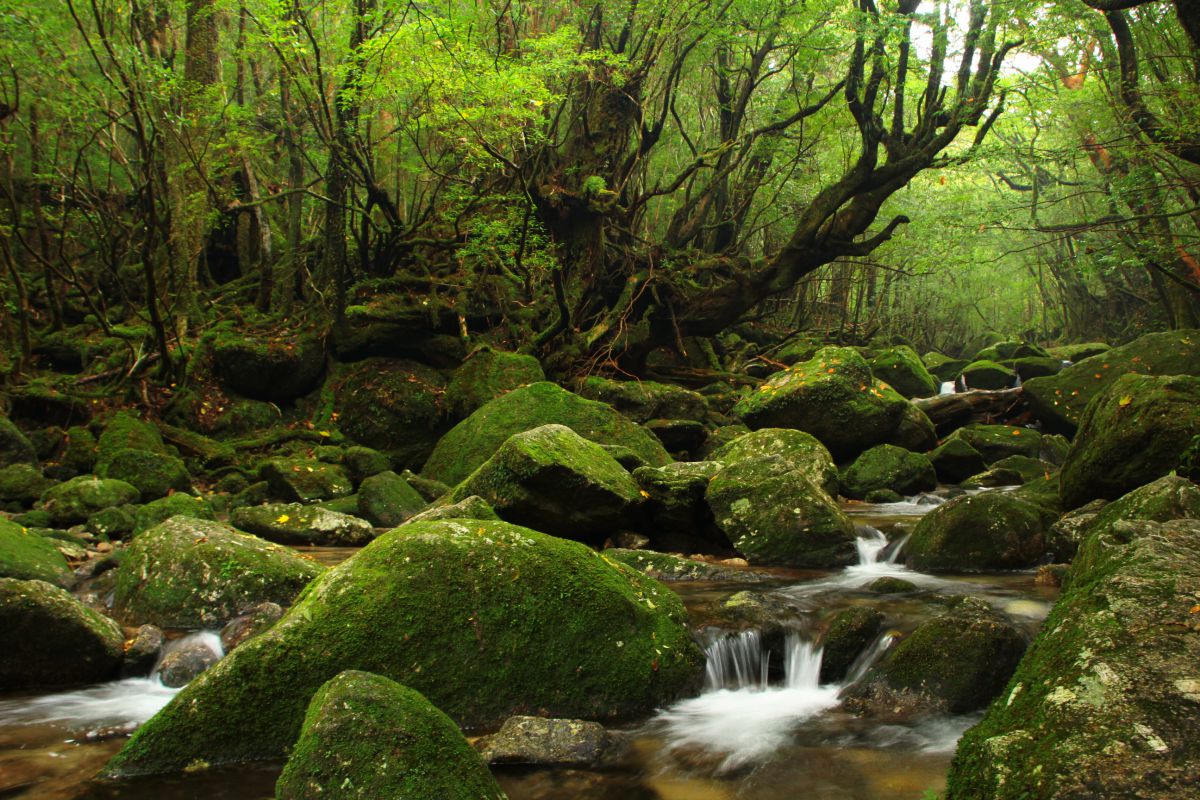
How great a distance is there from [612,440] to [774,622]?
563 cm

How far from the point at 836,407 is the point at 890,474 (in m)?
1.51

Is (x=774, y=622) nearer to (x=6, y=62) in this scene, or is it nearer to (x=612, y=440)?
(x=612, y=440)

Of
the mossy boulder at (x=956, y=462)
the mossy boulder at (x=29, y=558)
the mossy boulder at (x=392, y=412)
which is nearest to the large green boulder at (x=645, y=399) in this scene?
the mossy boulder at (x=392, y=412)

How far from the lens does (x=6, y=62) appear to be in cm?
1130

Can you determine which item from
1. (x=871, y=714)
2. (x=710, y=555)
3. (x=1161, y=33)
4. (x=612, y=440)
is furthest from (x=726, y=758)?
(x=1161, y=33)

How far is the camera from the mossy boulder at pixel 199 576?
5.35 m

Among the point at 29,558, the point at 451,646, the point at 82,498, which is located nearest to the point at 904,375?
the point at 82,498

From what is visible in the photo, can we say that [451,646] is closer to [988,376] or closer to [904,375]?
[904,375]

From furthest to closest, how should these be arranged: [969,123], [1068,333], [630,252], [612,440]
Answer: [1068,333] → [630,252] → [969,123] → [612,440]

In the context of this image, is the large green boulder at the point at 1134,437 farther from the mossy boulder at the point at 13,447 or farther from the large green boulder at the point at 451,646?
the mossy boulder at the point at 13,447

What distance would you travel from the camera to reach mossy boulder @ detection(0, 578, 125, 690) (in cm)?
433

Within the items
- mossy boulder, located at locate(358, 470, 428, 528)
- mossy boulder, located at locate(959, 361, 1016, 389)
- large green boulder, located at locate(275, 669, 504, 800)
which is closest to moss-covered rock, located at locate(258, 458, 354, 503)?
mossy boulder, located at locate(358, 470, 428, 528)

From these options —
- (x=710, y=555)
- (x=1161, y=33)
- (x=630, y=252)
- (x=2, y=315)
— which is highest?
(x=1161, y=33)

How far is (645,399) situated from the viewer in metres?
13.7
